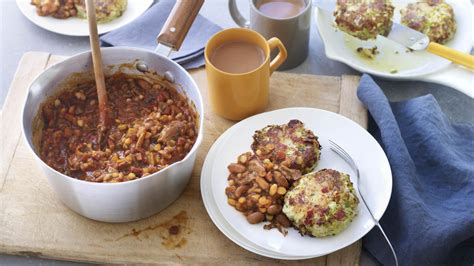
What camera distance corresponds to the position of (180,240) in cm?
199

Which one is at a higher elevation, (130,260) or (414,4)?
(414,4)

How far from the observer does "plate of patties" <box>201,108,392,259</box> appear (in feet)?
6.19

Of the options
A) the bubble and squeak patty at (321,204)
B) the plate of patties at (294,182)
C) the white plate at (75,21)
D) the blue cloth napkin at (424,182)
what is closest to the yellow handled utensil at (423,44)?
the blue cloth napkin at (424,182)

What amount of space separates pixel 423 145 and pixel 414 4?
2.21ft

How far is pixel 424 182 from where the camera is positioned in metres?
2.15

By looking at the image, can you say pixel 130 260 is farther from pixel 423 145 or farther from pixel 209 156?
pixel 423 145

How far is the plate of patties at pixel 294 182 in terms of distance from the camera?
6.19ft

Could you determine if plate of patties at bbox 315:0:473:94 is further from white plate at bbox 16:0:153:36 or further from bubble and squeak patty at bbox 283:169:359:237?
white plate at bbox 16:0:153:36

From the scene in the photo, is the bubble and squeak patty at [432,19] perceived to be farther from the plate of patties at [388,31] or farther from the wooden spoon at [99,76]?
the wooden spoon at [99,76]

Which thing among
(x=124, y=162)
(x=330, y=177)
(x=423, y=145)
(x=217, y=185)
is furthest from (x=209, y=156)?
(x=423, y=145)

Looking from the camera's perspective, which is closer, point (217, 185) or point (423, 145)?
point (217, 185)

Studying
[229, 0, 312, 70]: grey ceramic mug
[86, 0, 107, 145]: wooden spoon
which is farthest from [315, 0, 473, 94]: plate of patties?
[86, 0, 107, 145]: wooden spoon

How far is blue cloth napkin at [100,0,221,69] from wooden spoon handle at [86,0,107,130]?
1.41 feet

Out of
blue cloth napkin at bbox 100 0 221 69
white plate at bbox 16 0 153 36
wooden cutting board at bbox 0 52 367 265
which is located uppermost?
blue cloth napkin at bbox 100 0 221 69
